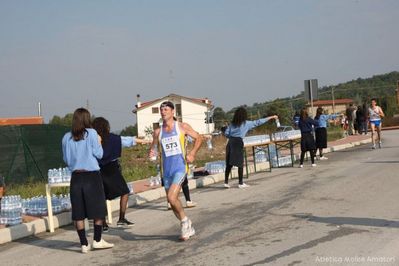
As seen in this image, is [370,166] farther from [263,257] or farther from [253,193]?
[263,257]

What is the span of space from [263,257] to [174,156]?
2097mm

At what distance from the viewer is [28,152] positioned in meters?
17.3

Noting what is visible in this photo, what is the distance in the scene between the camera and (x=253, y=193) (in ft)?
37.9

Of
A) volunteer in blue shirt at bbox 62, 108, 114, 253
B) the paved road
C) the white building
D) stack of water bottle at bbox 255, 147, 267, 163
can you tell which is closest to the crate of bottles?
stack of water bottle at bbox 255, 147, 267, 163

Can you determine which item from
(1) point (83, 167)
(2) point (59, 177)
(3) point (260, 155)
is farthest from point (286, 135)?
(1) point (83, 167)

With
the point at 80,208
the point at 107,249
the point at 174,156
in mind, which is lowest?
the point at 107,249

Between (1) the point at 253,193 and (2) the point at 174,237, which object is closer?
(2) the point at 174,237

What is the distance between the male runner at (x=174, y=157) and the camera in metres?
7.42

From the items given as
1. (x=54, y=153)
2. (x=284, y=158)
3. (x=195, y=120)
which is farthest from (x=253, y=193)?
(x=195, y=120)

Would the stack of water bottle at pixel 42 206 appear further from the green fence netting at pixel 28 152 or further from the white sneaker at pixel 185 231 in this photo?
the green fence netting at pixel 28 152

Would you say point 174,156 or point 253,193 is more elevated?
point 174,156

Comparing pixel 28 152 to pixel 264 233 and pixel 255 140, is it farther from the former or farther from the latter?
pixel 264 233

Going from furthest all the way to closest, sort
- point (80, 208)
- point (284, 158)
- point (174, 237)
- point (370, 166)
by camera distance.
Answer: point (284, 158), point (370, 166), point (174, 237), point (80, 208)

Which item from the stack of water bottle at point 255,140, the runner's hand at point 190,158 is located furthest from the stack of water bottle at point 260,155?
the runner's hand at point 190,158
